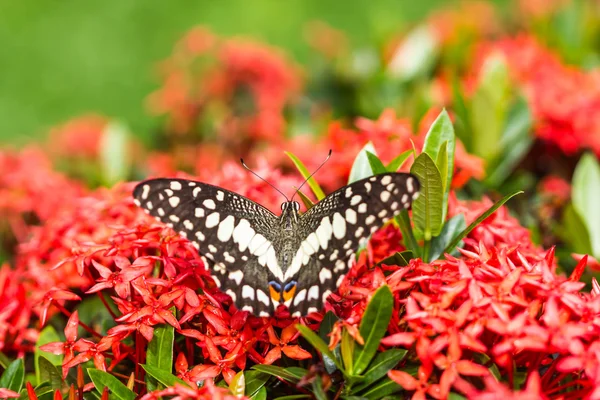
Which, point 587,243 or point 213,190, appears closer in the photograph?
point 213,190

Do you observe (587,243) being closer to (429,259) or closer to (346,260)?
(429,259)

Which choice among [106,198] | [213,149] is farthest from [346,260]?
[213,149]

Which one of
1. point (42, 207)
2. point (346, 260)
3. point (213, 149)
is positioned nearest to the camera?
point (346, 260)

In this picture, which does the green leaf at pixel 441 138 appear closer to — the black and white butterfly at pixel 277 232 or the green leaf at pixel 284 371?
the black and white butterfly at pixel 277 232

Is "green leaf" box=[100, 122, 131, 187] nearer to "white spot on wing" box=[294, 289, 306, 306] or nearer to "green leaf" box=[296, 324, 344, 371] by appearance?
"white spot on wing" box=[294, 289, 306, 306]

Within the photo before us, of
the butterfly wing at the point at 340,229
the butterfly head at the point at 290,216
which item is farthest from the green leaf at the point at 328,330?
the butterfly head at the point at 290,216

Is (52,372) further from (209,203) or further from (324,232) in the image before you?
(324,232)

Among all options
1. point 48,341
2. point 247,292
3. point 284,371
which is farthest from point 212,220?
point 48,341
